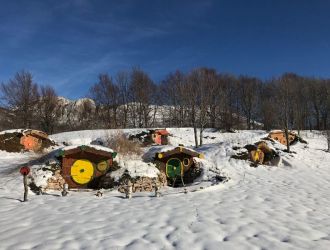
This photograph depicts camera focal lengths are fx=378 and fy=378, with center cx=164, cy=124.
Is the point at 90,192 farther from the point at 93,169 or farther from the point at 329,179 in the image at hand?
the point at 329,179

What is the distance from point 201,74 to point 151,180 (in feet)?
94.6

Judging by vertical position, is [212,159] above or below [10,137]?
below

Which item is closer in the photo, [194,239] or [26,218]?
[194,239]

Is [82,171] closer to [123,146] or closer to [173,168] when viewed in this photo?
[123,146]

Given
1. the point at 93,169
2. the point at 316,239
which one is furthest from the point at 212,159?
the point at 316,239

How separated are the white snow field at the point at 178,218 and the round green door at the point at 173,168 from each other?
3.34 metres

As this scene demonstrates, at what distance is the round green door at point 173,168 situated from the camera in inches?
866

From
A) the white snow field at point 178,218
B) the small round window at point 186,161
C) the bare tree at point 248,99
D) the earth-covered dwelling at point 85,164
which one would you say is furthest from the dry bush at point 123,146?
the bare tree at point 248,99

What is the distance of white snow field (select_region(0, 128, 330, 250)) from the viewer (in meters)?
8.37

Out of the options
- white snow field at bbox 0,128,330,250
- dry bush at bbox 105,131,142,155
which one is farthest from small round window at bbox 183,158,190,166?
white snow field at bbox 0,128,330,250

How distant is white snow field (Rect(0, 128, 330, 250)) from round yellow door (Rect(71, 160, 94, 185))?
192 cm

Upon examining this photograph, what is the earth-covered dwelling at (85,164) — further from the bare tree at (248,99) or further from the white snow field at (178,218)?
the bare tree at (248,99)

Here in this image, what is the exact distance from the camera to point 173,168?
2206cm

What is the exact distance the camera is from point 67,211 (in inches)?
483
